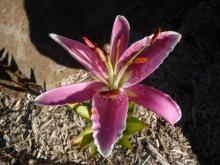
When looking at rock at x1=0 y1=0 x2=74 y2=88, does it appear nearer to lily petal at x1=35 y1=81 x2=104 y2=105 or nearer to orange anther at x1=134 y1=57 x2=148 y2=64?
lily petal at x1=35 y1=81 x2=104 y2=105

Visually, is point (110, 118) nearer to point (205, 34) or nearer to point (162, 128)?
point (162, 128)

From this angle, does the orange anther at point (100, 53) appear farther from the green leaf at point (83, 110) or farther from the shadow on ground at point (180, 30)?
the shadow on ground at point (180, 30)

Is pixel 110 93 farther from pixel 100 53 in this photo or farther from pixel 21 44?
pixel 21 44

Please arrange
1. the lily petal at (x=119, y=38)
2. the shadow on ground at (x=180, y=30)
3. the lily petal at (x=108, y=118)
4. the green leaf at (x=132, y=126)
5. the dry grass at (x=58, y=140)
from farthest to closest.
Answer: the shadow on ground at (x=180, y=30) < the dry grass at (x=58, y=140) < the green leaf at (x=132, y=126) < the lily petal at (x=119, y=38) < the lily petal at (x=108, y=118)

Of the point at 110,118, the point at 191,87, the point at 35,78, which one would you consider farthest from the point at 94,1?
the point at 110,118

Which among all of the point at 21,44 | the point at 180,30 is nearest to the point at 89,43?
the point at 21,44

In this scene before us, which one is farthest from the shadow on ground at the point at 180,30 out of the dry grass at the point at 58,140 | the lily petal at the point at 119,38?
the lily petal at the point at 119,38

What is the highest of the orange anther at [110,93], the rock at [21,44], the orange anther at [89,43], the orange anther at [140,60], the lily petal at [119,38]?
the rock at [21,44]
